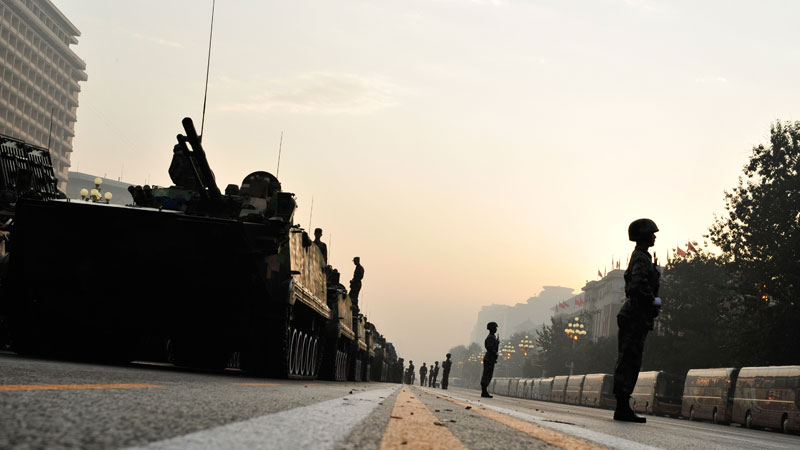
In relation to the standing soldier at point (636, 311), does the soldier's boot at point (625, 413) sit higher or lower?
lower

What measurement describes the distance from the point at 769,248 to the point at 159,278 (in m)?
36.6

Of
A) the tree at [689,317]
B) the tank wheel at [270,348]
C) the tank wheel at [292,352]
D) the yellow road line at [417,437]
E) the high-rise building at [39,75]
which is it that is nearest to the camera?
the yellow road line at [417,437]

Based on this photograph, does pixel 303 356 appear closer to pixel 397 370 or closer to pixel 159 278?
pixel 159 278

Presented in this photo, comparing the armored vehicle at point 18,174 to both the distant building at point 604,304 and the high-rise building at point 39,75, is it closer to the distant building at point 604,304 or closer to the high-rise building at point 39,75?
the high-rise building at point 39,75

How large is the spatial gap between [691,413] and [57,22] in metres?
131

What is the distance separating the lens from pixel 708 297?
59844 mm

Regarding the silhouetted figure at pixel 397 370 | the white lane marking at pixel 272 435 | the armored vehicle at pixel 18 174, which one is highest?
the armored vehicle at pixel 18 174

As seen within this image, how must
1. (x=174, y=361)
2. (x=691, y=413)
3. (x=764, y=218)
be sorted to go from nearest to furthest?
1. (x=174, y=361)
2. (x=691, y=413)
3. (x=764, y=218)

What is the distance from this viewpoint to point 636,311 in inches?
356

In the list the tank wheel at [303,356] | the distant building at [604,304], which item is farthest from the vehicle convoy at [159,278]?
the distant building at [604,304]

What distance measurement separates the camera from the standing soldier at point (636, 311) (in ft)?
29.7

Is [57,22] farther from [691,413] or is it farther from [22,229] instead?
[22,229]

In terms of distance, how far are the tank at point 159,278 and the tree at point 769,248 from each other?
1234 inches

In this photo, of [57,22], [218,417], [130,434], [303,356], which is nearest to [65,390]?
[218,417]
